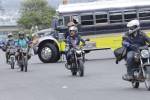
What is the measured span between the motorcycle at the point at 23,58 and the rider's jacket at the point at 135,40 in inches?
391

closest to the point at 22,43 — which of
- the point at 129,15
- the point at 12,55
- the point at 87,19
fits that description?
the point at 12,55

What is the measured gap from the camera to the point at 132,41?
1466 cm

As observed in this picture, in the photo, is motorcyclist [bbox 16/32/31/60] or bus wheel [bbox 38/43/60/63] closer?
motorcyclist [bbox 16/32/31/60]

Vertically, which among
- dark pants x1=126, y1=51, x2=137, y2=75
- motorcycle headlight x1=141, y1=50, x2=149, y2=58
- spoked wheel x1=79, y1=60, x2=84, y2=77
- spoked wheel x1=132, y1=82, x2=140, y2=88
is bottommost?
spoked wheel x1=132, y1=82, x2=140, y2=88

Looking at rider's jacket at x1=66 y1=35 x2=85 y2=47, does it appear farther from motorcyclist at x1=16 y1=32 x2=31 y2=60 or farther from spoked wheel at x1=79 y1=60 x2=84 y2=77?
motorcyclist at x1=16 y1=32 x2=31 y2=60

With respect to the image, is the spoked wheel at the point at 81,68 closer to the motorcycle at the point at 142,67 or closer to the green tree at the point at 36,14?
the motorcycle at the point at 142,67

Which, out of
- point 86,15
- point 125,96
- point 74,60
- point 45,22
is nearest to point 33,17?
point 45,22

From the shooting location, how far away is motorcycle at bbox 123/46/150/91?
555 inches

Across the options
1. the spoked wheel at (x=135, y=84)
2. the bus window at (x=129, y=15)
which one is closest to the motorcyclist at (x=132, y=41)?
the spoked wheel at (x=135, y=84)

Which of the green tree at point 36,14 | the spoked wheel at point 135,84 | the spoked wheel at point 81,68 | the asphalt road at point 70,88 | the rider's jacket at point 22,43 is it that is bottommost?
the asphalt road at point 70,88

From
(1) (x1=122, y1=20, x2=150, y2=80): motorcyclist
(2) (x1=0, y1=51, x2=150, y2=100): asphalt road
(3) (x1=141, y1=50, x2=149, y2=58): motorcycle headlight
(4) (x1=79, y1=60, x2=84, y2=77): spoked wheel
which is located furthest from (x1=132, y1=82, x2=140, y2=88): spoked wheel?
(4) (x1=79, y1=60, x2=84, y2=77): spoked wheel

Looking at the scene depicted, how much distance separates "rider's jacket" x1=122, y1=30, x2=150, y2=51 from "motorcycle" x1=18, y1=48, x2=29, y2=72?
9919 mm

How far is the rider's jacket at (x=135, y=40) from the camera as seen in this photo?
14594 millimetres

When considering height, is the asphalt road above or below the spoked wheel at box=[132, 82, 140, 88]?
below
